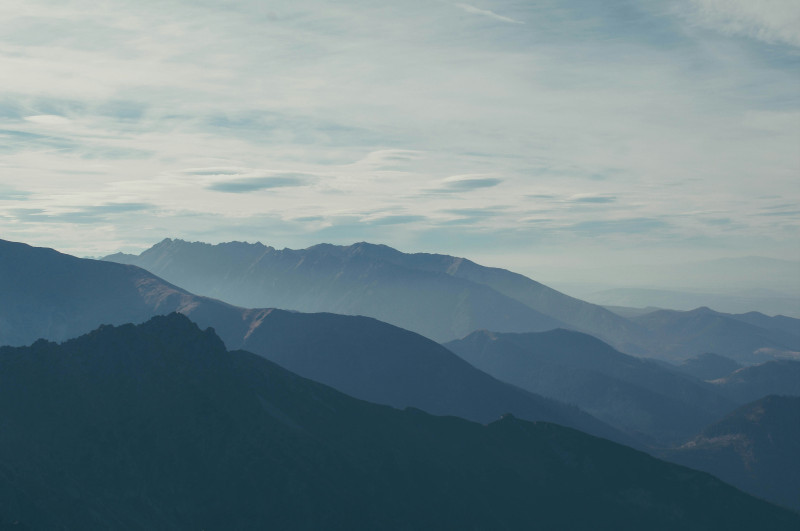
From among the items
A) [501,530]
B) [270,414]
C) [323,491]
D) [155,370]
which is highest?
[155,370]

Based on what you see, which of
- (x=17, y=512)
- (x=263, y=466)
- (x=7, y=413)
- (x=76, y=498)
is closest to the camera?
(x=17, y=512)

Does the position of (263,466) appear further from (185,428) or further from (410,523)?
(410,523)

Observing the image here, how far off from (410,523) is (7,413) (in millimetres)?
91452

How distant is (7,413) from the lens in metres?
163

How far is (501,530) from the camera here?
190 metres

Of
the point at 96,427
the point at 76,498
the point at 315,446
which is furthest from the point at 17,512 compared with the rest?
the point at 315,446

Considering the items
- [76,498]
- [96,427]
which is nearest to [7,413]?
[96,427]

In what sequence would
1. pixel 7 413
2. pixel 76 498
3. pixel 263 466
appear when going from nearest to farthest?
pixel 76 498 → pixel 7 413 → pixel 263 466

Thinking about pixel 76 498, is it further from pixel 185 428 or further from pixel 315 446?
pixel 315 446

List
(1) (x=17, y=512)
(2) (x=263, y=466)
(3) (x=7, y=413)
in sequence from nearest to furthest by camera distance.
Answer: (1) (x=17, y=512)
(3) (x=7, y=413)
(2) (x=263, y=466)

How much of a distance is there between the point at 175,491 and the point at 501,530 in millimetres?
78483

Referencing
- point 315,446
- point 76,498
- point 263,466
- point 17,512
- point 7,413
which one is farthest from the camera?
point 315,446

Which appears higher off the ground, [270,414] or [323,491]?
[270,414]

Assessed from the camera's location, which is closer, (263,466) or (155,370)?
(263,466)
